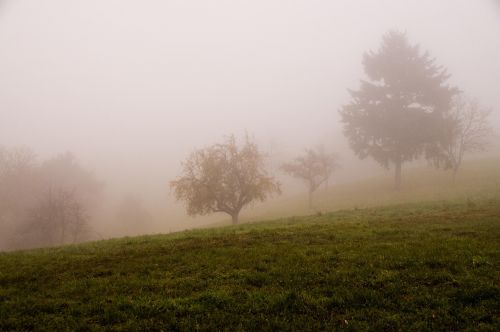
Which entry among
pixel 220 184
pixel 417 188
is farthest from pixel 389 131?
pixel 220 184

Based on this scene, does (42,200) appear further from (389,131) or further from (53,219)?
(389,131)

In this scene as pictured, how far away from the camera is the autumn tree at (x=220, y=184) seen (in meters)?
36.1

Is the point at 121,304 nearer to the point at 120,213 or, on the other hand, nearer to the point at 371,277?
the point at 371,277

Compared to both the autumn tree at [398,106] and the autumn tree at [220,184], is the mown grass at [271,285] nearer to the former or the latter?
the autumn tree at [220,184]

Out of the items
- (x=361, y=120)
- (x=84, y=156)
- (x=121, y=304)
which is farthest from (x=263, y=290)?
(x=84, y=156)

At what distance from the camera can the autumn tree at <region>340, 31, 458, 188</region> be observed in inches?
1821

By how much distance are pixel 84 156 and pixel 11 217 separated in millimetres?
121955

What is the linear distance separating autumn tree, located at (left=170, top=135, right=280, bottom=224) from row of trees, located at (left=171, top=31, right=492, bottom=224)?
0.11 m

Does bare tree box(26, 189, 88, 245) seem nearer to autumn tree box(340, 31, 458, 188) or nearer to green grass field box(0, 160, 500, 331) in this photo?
green grass field box(0, 160, 500, 331)

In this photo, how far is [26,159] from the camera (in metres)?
72.9

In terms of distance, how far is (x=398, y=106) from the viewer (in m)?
49.0

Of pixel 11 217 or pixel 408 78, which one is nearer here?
pixel 408 78

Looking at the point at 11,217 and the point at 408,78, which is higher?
the point at 408,78

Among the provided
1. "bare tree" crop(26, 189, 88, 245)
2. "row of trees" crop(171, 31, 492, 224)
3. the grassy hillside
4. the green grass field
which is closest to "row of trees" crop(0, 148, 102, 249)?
"bare tree" crop(26, 189, 88, 245)
